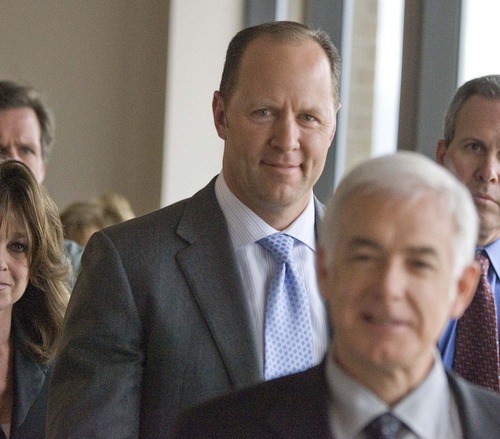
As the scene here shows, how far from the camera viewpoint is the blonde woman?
3275mm

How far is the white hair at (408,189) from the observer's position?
1.79 m

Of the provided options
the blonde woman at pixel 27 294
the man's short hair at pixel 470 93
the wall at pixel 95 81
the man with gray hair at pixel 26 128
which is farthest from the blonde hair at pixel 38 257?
the wall at pixel 95 81

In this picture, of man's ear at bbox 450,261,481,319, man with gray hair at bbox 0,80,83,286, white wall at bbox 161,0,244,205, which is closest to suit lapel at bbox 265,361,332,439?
man's ear at bbox 450,261,481,319

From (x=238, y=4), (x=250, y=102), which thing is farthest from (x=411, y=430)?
(x=238, y=4)

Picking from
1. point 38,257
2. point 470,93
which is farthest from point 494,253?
point 38,257

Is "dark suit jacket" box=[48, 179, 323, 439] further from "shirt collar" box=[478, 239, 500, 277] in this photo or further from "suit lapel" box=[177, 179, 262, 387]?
"shirt collar" box=[478, 239, 500, 277]

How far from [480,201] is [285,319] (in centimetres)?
59

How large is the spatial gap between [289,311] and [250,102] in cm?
50

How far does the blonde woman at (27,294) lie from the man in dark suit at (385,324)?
1.50 m

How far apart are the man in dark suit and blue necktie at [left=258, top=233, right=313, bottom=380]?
716 mm

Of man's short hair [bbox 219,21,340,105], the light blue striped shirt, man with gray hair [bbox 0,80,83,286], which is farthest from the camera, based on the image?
man with gray hair [bbox 0,80,83,286]

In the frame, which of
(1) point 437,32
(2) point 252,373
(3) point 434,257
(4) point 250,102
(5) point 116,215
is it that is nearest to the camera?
(3) point 434,257

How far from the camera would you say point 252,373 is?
255 cm

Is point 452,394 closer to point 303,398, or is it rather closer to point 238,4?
point 303,398
